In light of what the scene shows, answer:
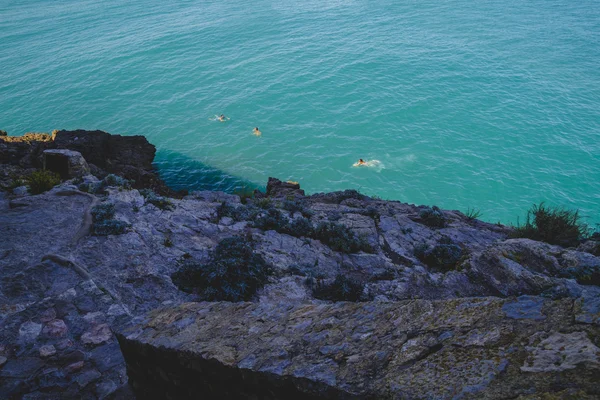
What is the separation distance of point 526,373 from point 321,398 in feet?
5.10

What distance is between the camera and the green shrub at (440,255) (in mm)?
12820

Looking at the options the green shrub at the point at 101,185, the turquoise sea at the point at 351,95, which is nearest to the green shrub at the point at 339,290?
the green shrub at the point at 101,185

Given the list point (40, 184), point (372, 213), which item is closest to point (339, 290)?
point (372, 213)

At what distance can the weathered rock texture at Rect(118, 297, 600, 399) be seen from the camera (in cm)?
249

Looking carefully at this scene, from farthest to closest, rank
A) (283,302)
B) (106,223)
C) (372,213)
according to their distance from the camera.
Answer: (372,213) → (106,223) → (283,302)

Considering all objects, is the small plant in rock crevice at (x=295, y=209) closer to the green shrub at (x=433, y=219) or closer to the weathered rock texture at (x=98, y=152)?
the green shrub at (x=433, y=219)

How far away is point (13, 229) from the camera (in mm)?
11117

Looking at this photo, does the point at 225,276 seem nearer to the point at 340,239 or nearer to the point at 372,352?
the point at 340,239

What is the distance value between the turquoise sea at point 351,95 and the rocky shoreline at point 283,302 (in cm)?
1127

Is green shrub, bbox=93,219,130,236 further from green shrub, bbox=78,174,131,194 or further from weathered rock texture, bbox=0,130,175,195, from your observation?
weathered rock texture, bbox=0,130,175,195

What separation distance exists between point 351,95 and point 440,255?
31949 mm

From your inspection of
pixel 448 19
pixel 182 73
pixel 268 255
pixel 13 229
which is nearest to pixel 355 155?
pixel 268 255

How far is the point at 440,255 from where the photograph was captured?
43.3ft

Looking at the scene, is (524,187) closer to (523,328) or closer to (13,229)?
(523,328)
